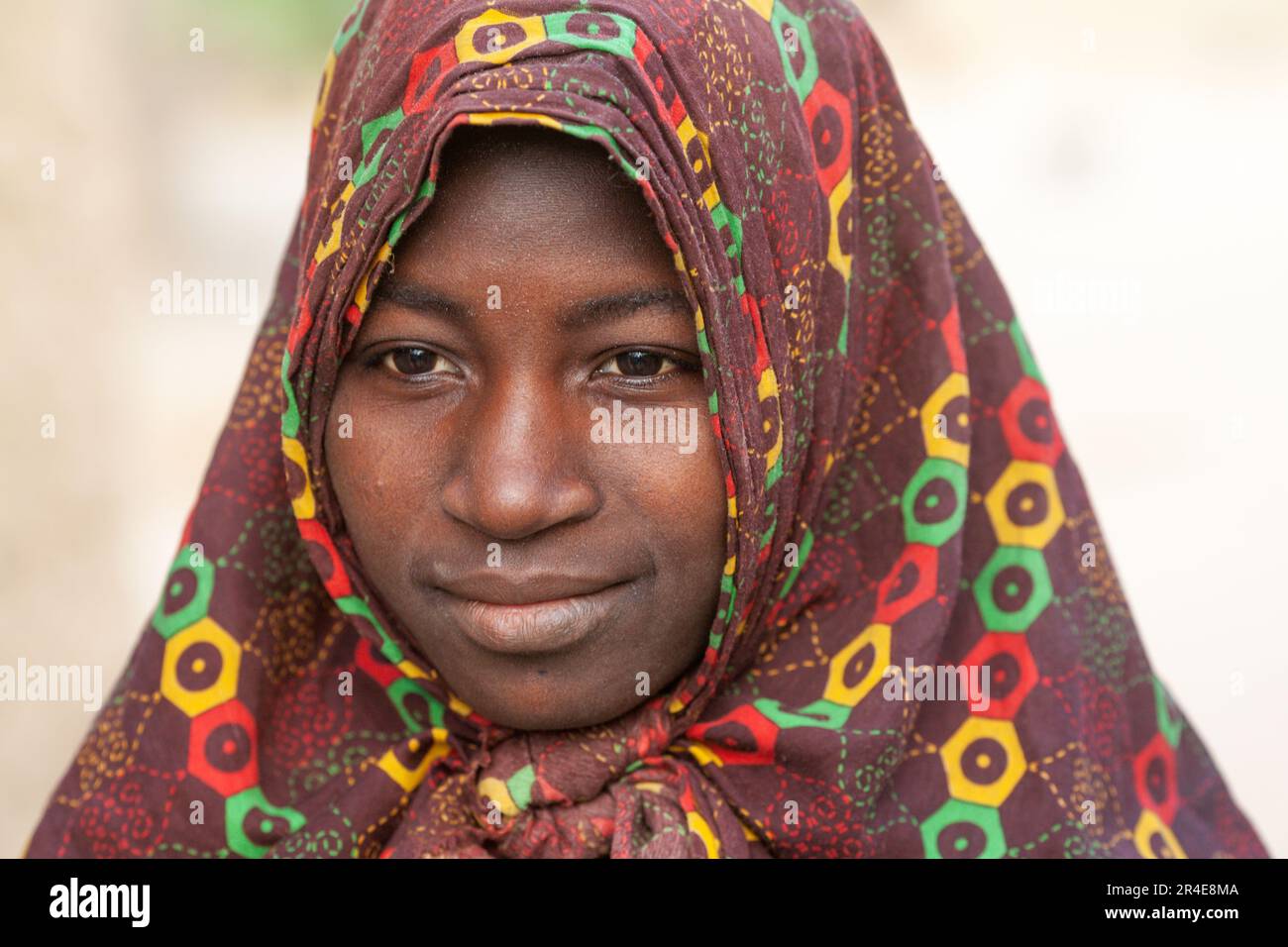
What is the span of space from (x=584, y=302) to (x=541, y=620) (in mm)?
302

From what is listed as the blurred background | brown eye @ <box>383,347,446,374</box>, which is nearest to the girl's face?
brown eye @ <box>383,347,446,374</box>

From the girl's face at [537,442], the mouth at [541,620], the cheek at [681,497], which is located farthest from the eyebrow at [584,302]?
the mouth at [541,620]

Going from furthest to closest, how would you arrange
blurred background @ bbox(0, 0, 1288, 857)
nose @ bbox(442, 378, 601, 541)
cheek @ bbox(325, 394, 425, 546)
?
blurred background @ bbox(0, 0, 1288, 857) → cheek @ bbox(325, 394, 425, 546) → nose @ bbox(442, 378, 601, 541)

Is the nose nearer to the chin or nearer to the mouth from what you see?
the mouth

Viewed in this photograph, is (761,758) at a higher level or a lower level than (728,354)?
lower

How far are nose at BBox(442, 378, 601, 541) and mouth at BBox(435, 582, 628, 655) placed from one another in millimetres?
77

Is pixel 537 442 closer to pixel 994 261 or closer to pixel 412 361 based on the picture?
pixel 412 361

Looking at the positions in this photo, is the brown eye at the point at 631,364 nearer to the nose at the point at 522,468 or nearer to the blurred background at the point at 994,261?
the nose at the point at 522,468

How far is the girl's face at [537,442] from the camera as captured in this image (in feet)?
4.33

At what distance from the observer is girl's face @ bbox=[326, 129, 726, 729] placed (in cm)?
132

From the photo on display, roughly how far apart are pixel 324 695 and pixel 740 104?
0.82 m

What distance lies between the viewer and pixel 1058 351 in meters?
5.19
